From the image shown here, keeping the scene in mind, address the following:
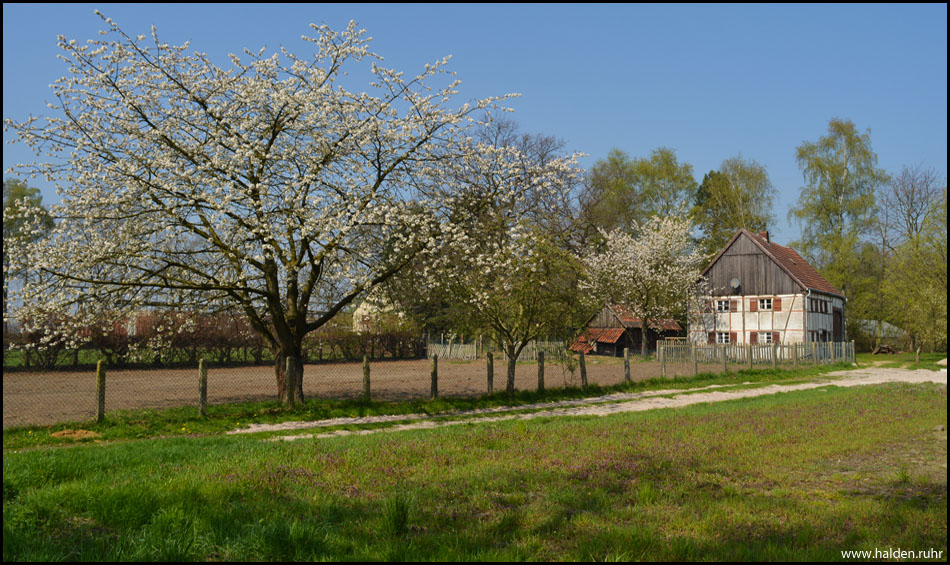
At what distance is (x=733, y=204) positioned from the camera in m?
64.0

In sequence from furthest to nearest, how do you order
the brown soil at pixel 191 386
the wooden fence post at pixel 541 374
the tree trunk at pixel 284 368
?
the wooden fence post at pixel 541 374 → the brown soil at pixel 191 386 → the tree trunk at pixel 284 368

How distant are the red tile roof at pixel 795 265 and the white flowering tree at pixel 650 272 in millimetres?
5402

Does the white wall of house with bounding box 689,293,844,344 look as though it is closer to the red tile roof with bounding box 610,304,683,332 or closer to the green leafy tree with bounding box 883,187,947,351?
the red tile roof with bounding box 610,304,683,332

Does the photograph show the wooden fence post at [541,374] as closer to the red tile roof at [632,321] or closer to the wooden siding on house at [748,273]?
the red tile roof at [632,321]

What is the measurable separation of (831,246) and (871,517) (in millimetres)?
56754

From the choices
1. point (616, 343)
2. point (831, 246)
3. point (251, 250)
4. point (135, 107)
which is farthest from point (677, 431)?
point (831, 246)

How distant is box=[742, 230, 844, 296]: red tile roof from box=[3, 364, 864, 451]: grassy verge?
102 feet

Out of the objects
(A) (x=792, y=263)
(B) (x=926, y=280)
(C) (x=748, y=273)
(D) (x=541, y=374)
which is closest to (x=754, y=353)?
(B) (x=926, y=280)

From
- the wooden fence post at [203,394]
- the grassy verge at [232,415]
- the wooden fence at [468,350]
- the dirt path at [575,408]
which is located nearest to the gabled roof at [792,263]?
the wooden fence at [468,350]

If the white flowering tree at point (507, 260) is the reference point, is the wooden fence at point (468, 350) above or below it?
below

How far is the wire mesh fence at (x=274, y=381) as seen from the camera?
64.4 ft

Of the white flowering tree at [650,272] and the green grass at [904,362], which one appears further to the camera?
the white flowering tree at [650,272]

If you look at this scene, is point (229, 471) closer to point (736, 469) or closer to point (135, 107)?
point (736, 469)

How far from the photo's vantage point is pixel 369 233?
1723 centimetres
